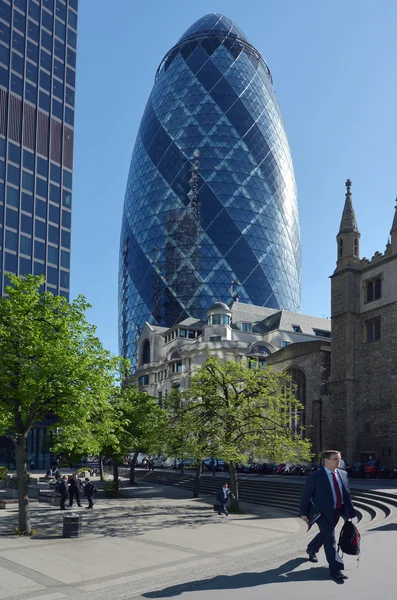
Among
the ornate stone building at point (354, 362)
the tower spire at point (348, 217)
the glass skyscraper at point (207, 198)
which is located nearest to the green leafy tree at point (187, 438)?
the ornate stone building at point (354, 362)

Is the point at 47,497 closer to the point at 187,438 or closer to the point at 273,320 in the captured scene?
the point at 187,438

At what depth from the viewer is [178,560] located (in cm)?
1583

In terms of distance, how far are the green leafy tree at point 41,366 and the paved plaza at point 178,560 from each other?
12.1 feet

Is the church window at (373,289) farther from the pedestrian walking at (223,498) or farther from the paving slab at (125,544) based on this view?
the pedestrian walking at (223,498)

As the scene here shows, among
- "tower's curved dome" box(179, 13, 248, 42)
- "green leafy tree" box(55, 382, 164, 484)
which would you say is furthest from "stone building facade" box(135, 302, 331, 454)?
"tower's curved dome" box(179, 13, 248, 42)

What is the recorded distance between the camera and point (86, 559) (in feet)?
52.6

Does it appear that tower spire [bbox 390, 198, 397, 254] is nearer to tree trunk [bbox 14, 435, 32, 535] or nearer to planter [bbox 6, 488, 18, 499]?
planter [bbox 6, 488, 18, 499]

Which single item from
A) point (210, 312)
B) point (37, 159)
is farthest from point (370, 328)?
point (37, 159)

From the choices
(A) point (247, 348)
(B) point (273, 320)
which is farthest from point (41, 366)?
(B) point (273, 320)

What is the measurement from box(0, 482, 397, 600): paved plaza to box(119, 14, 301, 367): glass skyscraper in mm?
96180

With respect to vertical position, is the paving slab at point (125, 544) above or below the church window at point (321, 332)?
below

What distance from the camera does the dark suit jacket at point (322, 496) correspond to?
10195 millimetres

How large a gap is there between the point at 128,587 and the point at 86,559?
4684 mm

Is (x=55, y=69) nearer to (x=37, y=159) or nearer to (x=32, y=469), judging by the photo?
(x=37, y=159)
